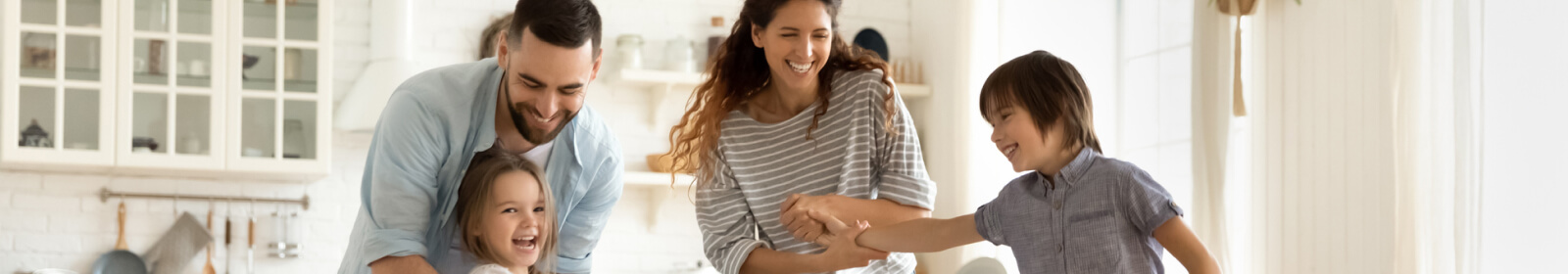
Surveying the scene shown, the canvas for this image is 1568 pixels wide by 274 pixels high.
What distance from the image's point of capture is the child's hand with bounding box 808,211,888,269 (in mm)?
2098

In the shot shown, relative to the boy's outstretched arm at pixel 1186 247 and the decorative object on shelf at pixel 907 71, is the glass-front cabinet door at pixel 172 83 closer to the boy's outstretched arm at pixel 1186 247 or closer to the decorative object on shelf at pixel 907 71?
the decorative object on shelf at pixel 907 71

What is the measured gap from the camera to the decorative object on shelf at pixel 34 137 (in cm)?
434

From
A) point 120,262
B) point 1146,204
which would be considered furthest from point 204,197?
point 1146,204

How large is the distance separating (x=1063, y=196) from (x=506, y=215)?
3.09 feet

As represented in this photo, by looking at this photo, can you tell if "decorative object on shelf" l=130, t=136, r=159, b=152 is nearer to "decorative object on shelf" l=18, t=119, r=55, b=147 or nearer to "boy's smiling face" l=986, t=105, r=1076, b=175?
"decorative object on shelf" l=18, t=119, r=55, b=147

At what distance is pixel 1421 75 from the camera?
2893 millimetres

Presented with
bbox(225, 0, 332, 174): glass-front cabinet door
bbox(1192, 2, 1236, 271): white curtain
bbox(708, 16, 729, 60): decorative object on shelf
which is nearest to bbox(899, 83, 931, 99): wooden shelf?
bbox(708, 16, 729, 60): decorative object on shelf

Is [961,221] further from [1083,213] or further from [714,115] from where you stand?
[714,115]

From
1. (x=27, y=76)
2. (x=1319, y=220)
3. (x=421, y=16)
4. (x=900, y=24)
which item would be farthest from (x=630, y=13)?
(x=1319, y=220)

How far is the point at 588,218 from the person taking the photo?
2.29 m

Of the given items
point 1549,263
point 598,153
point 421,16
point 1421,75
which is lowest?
point 1549,263

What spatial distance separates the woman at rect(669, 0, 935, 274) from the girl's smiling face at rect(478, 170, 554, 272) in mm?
307

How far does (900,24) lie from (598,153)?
362cm

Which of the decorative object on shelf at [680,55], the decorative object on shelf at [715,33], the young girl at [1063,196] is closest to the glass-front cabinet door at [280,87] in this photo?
the decorative object on shelf at [680,55]
